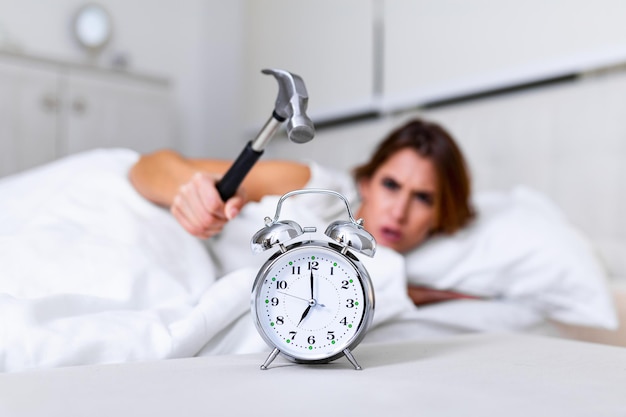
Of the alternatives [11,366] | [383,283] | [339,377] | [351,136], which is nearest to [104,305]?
[11,366]

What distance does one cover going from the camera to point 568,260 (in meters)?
1.55

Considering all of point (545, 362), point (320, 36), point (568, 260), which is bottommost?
point (568, 260)

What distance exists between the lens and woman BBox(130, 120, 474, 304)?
60.1 inches

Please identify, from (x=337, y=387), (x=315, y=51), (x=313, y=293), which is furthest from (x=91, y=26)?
(x=337, y=387)

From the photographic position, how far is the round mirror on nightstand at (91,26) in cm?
332

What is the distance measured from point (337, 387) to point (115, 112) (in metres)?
2.75

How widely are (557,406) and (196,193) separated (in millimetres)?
682

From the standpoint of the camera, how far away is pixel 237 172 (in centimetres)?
100

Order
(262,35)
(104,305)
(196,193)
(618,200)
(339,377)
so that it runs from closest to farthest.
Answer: (339,377) < (104,305) < (196,193) < (618,200) < (262,35)

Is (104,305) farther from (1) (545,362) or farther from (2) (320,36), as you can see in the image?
(2) (320,36)

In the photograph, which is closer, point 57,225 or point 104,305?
point 104,305

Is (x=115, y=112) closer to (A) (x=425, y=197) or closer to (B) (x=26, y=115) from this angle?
(B) (x=26, y=115)

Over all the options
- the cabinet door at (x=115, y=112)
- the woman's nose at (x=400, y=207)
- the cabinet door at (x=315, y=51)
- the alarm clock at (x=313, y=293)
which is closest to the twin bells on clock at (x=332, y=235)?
the alarm clock at (x=313, y=293)

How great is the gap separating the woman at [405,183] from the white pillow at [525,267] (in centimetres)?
5
